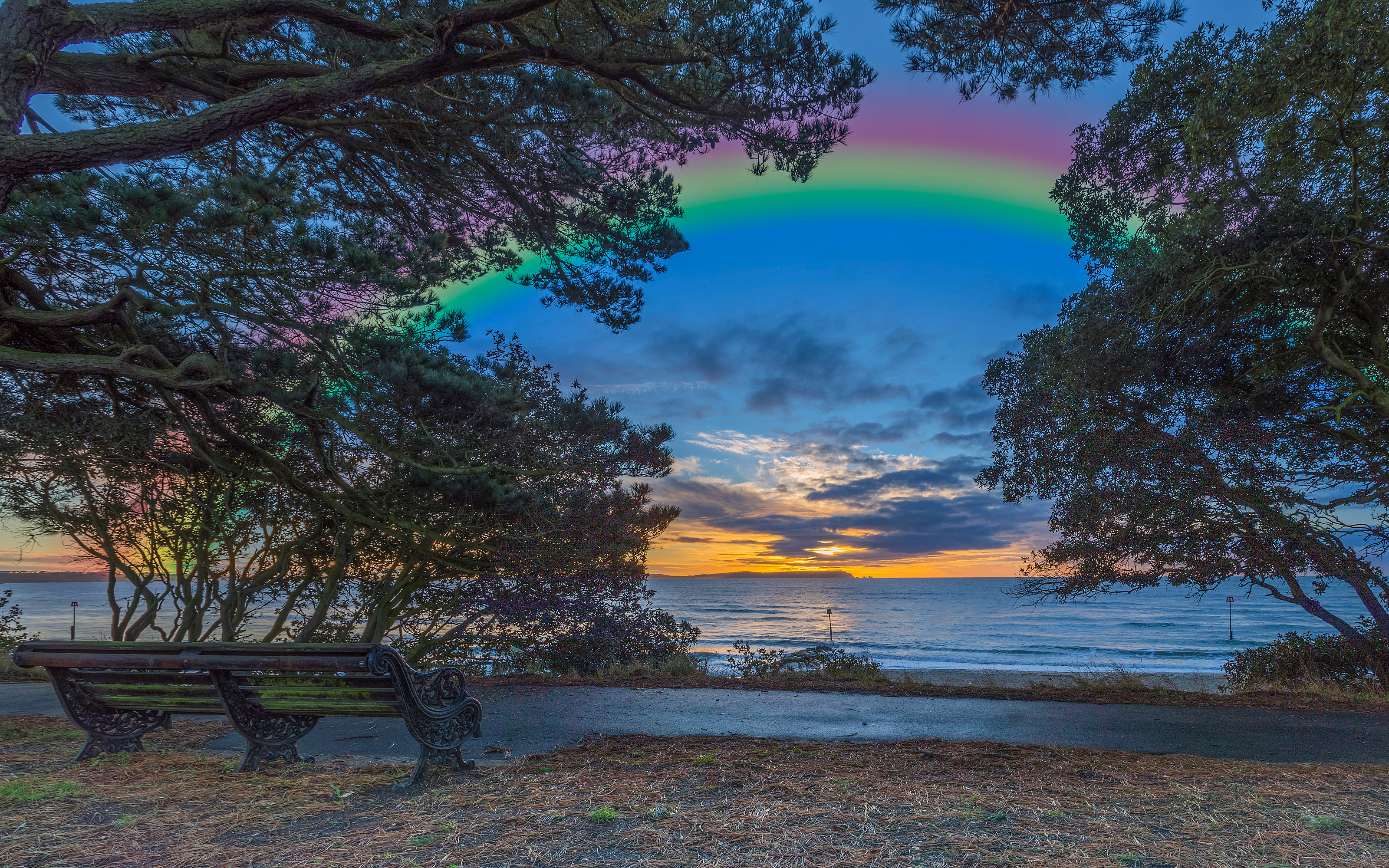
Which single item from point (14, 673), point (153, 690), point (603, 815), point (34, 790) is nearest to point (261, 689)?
point (153, 690)

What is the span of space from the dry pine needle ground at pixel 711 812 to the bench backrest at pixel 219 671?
0.42 meters

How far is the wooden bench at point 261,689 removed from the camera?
412cm

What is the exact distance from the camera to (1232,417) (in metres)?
8.27

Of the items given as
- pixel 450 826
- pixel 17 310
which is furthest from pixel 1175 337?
pixel 17 310

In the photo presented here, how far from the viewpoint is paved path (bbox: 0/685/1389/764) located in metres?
5.39

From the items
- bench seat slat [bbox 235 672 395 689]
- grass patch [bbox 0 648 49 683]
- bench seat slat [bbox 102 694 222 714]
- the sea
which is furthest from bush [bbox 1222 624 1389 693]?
grass patch [bbox 0 648 49 683]

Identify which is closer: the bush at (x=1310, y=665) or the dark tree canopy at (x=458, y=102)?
the dark tree canopy at (x=458, y=102)

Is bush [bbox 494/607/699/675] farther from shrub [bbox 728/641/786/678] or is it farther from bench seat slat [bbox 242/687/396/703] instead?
bench seat slat [bbox 242/687/396/703]

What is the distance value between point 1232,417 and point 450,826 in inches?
374

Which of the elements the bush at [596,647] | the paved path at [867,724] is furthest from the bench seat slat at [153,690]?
the bush at [596,647]

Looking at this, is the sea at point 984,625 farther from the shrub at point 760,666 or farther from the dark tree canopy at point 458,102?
the dark tree canopy at point 458,102

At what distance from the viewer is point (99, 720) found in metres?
4.79

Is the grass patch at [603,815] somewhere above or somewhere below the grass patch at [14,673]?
above

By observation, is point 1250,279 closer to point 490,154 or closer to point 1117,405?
point 1117,405
